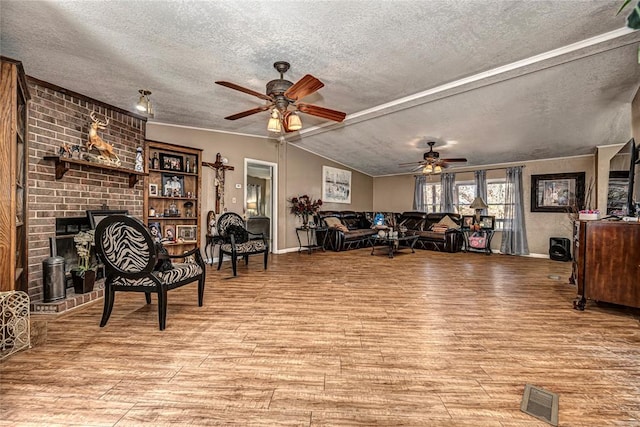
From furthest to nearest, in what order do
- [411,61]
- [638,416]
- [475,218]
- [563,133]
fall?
[475,218], [563,133], [411,61], [638,416]

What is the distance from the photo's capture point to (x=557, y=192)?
6.36 metres

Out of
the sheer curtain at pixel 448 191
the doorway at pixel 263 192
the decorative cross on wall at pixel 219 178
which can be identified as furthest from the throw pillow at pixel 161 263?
the sheer curtain at pixel 448 191

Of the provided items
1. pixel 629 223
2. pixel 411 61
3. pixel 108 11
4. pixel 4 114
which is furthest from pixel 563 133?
pixel 4 114

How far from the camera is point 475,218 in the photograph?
7.27 m

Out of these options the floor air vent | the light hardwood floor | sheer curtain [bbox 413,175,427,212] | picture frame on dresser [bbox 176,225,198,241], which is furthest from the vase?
sheer curtain [bbox 413,175,427,212]

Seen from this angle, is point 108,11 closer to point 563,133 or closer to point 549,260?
point 563,133

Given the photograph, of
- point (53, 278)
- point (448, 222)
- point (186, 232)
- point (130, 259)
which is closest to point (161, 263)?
point (130, 259)

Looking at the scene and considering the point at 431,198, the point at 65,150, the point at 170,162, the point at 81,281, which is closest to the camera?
the point at 81,281

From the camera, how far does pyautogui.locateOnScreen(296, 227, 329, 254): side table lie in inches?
280

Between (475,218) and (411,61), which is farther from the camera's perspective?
(475,218)

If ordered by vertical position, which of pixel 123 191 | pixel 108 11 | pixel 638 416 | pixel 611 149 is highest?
pixel 108 11

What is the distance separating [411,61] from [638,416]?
326 centimetres

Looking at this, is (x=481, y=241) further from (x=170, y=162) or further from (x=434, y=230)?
(x=170, y=162)

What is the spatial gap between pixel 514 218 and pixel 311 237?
500 centimetres
